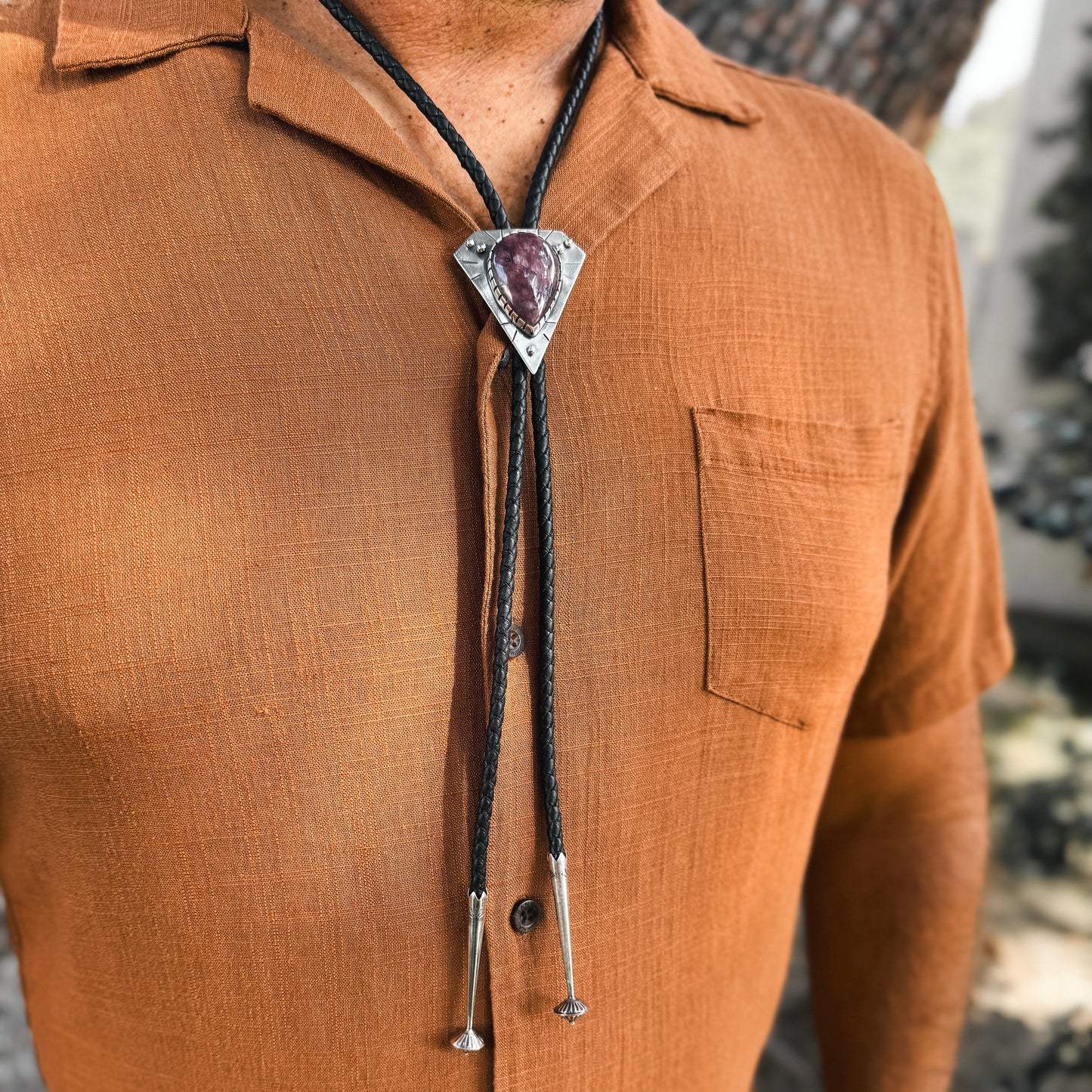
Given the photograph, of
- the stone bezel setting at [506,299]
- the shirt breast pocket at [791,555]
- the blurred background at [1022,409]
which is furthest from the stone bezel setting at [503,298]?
the blurred background at [1022,409]

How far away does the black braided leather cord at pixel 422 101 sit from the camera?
2.08 ft

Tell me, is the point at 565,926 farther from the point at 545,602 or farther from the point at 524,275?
the point at 524,275

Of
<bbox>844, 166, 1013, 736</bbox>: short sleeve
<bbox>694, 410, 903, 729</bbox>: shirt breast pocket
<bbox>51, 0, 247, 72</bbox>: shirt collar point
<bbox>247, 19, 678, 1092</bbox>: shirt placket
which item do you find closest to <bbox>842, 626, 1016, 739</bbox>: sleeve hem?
<bbox>844, 166, 1013, 736</bbox>: short sleeve

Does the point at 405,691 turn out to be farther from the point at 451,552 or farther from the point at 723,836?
the point at 723,836

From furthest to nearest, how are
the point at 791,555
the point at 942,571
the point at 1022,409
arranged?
the point at 1022,409 → the point at 942,571 → the point at 791,555

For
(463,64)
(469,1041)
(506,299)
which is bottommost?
(469,1041)

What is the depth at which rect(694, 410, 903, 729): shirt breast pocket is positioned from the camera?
69 centimetres

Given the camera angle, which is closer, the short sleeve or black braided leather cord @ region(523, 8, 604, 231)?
black braided leather cord @ region(523, 8, 604, 231)

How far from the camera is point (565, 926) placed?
0.63 meters

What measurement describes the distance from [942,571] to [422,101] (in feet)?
1.84

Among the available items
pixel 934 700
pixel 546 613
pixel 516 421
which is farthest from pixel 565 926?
pixel 934 700

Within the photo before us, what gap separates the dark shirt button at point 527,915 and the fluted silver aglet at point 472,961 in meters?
0.02

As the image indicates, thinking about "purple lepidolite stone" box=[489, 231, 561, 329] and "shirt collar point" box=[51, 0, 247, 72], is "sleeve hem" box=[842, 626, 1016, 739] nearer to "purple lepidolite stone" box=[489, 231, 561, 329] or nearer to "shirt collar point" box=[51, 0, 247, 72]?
"purple lepidolite stone" box=[489, 231, 561, 329]

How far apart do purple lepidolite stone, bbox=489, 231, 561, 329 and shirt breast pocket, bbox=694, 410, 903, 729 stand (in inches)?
5.3
